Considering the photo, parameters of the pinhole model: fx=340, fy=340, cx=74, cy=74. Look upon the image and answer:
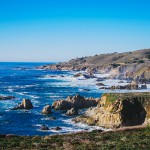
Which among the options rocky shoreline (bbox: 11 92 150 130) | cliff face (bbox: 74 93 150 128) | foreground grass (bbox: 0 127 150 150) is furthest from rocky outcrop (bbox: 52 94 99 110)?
foreground grass (bbox: 0 127 150 150)

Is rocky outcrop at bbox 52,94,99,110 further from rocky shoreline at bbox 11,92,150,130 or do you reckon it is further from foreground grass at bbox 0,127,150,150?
foreground grass at bbox 0,127,150,150

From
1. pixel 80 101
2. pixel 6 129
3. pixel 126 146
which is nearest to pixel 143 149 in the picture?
pixel 126 146

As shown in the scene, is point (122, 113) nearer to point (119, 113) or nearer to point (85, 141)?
point (119, 113)

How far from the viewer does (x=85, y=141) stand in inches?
1233

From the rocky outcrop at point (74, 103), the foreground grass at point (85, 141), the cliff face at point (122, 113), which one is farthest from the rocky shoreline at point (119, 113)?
the foreground grass at point (85, 141)

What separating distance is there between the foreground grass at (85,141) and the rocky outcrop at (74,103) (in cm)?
3224

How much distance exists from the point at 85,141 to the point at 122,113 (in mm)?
21142

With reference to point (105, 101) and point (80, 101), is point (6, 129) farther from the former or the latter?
point (80, 101)

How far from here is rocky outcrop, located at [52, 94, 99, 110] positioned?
67.8 meters

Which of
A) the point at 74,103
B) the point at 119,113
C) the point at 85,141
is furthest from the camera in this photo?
the point at 74,103

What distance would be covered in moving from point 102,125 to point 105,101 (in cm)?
617

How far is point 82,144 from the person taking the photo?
30.0 m

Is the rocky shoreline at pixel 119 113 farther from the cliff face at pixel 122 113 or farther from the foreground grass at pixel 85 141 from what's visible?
the foreground grass at pixel 85 141

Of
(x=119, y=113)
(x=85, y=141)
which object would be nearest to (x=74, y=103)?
(x=119, y=113)
